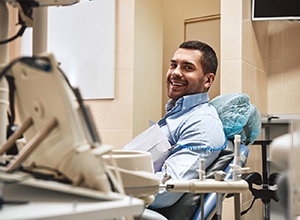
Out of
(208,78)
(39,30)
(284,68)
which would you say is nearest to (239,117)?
(208,78)

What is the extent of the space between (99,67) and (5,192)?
2278 millimetres

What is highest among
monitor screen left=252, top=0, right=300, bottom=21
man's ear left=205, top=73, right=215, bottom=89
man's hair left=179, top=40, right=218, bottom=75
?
monitor screen left=252, top=0, right=300, bottom=21

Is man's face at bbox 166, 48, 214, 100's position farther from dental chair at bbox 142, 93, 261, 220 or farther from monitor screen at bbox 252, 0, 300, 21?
monitor screen at bbox 252, 0, 300, 21

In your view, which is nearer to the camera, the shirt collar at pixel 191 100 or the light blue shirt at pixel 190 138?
the light blue shirt at pixel 190 138

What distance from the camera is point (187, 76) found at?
191 centimetres

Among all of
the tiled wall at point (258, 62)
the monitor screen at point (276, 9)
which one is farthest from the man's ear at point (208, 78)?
the monitor screen at point (276, 9)

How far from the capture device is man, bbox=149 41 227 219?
1.47 metres

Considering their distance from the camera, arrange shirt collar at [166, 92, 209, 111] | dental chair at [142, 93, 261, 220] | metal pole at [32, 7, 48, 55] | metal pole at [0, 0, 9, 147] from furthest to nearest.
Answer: shirt collar at [166, 92, 209, 111] → dental chair at [142, 93, 261, 220] → metal pole at [32, 7, 48, 55] → metal pole at [0, 0, 9, 147]

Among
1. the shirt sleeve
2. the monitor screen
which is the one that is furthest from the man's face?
the monitor screen

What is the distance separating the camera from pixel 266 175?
87.4 inches

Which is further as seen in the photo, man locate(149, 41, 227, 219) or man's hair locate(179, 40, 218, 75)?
man's hair locate(179, 40, 218, 75)

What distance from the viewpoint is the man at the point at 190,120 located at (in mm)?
1472

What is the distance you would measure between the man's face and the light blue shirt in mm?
99

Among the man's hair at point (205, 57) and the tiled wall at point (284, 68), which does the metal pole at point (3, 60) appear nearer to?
the man's hair at point (205, 57)
